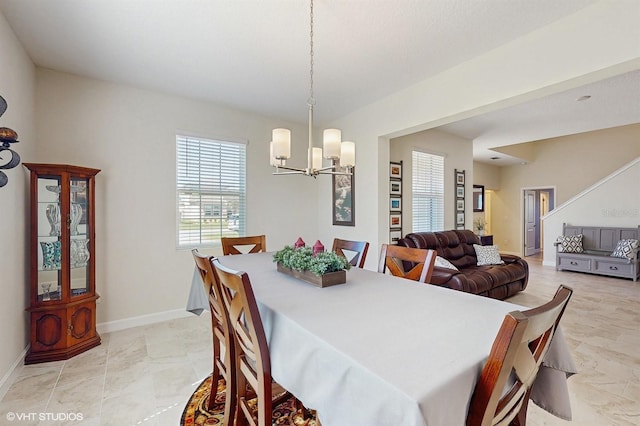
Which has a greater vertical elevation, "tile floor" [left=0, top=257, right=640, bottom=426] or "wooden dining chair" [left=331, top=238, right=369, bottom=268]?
"wooden dining chair" [left=331, top=238, right=369, bottom=268]

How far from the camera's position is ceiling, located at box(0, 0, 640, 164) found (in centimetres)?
210

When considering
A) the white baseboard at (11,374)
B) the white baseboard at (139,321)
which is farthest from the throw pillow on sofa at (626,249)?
the white baseboard at (11,374)

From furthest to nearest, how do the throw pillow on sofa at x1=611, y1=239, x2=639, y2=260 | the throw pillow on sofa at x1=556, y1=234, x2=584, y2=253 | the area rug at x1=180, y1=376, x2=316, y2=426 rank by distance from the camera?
the throw pillow on sofa at x1=556, y1=234, x2=584, y2=253 < the throw pillow on sofa at x1=611, y1=239, x2=639, y2=260 < the area rug at x1=180, y1=376, x2=316, y2=426

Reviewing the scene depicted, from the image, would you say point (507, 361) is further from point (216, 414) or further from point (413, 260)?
point (216, 414)

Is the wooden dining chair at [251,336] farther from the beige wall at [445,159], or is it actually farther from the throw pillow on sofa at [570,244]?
the throw pillow on sofa at [570,244]

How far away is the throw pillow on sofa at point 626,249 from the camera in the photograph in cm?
562

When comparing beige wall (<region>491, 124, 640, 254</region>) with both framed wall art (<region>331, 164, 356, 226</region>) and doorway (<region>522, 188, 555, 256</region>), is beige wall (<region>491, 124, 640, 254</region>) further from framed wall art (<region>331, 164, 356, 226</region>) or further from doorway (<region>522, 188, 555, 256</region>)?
framed wall art (<region>331, 164, 356, 226</region>)

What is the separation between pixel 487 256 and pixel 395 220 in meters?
1.53

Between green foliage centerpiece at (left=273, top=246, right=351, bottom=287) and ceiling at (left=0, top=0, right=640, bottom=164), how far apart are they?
1.71 m

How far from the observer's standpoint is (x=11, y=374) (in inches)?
91.8

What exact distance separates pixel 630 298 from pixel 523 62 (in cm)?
439

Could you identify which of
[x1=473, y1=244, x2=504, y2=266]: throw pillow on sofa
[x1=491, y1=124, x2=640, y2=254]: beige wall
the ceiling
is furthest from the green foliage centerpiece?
[x1=491, y1=124, x2=640, y2=254]: beige wall

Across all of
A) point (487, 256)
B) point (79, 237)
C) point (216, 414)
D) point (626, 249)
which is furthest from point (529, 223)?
point (79, 237)

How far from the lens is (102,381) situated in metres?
2.30
